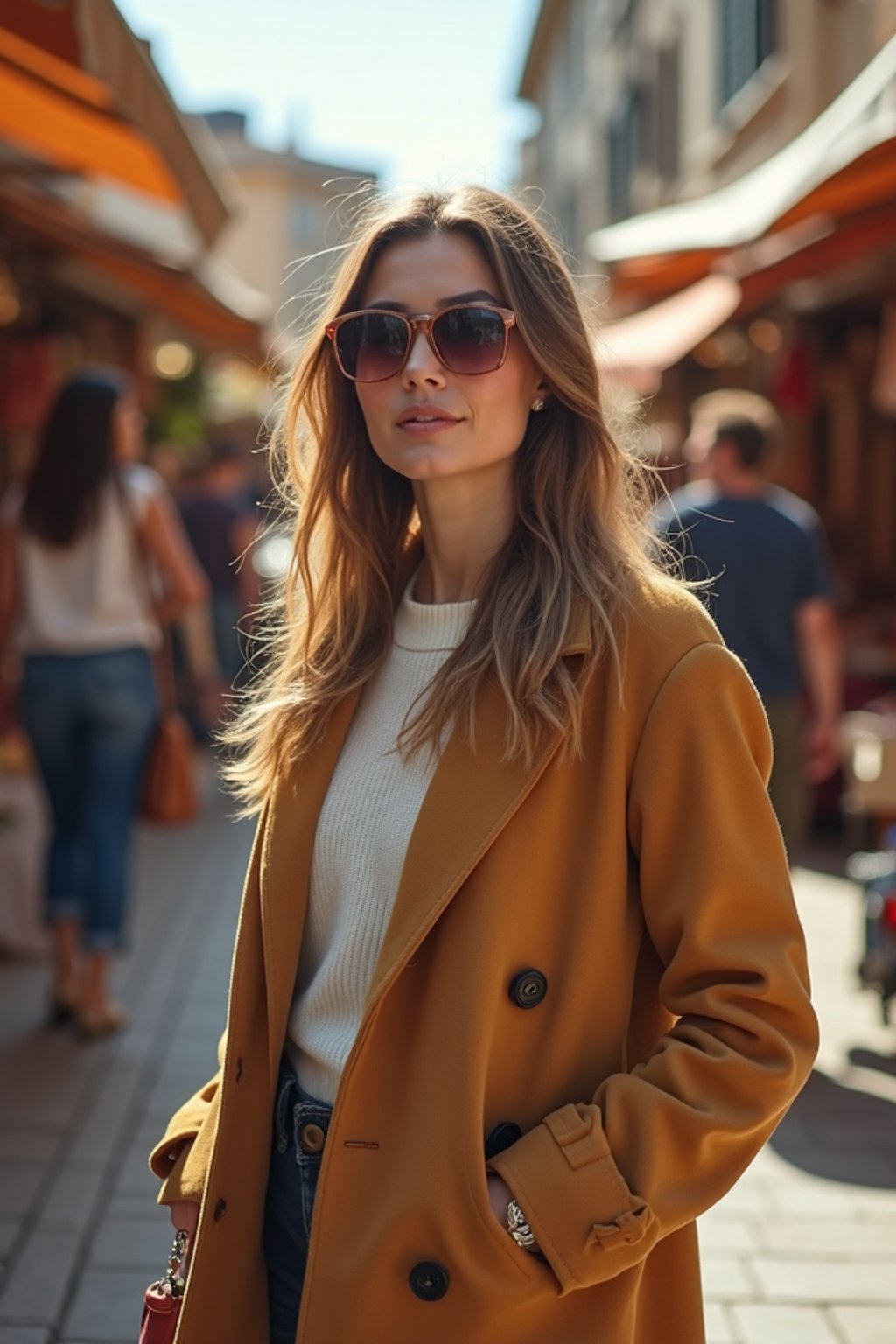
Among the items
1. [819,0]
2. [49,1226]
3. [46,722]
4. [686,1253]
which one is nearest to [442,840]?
[686,1253]

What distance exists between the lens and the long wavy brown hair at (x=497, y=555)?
6.11 feet

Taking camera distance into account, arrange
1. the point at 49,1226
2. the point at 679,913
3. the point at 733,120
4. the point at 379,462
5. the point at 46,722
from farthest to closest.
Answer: the point at 733,120, the point at 46,722, the point at 49,1226, the point at 379,462, the point at 679,913

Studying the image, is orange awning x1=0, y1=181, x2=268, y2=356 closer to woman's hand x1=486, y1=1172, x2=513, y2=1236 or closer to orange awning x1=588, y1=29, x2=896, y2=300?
orange awning x1=588, y1=29, x2=896, y2=300

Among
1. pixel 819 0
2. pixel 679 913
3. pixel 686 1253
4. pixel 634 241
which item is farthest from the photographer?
pixel 819 0

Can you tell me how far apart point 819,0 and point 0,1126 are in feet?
31.2

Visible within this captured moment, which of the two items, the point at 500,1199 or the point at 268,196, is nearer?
the point at 500,1199

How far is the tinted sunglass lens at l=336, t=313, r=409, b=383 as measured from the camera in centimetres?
202

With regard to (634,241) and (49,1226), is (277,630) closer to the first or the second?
(49,1226)

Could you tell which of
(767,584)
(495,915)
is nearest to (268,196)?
(767,584)

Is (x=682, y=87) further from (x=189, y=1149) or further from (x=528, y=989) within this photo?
(x=528, y=989)

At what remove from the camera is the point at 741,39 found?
14.0m

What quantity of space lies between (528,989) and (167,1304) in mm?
672

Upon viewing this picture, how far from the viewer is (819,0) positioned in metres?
11.1

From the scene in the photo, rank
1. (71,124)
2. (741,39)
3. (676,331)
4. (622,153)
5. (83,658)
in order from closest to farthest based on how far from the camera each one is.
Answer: (83,658)
(71,124)
(676,331)
(741,39)
(622,153)
